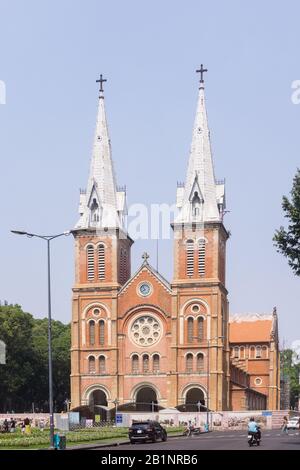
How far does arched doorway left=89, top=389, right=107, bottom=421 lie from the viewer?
331 ft

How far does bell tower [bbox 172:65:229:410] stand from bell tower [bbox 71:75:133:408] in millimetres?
7355

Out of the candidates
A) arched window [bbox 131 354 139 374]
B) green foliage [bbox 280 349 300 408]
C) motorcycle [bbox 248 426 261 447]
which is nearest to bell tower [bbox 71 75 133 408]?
arched window [bbox 131 354 139 374]

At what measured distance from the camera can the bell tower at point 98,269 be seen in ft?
341

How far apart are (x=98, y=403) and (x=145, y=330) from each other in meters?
9.66

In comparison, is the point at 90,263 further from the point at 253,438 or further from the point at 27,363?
the point at 253,438

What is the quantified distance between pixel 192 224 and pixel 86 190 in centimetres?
1310

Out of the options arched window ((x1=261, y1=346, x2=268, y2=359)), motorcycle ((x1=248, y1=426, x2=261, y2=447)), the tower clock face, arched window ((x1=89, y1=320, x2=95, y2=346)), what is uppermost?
the tower clock face

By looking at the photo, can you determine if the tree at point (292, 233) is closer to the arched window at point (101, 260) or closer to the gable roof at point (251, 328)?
the arched window at point (101, 260)

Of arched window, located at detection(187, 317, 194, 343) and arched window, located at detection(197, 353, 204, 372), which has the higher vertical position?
arched window, located at detection(187, 317, 194, 343)

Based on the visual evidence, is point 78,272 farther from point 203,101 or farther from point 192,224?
point 203,101

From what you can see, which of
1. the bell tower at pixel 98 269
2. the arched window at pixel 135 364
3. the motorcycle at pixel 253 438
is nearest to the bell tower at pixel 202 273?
the arched window at pixel 135 364

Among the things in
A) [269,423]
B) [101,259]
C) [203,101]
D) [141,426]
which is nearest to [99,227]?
[101,259]

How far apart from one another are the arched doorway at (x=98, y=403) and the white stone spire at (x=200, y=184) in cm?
2115

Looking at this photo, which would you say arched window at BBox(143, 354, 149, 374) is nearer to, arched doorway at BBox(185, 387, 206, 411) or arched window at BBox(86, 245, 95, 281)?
arched doorway at BBox(185, 387, 206, 411)
